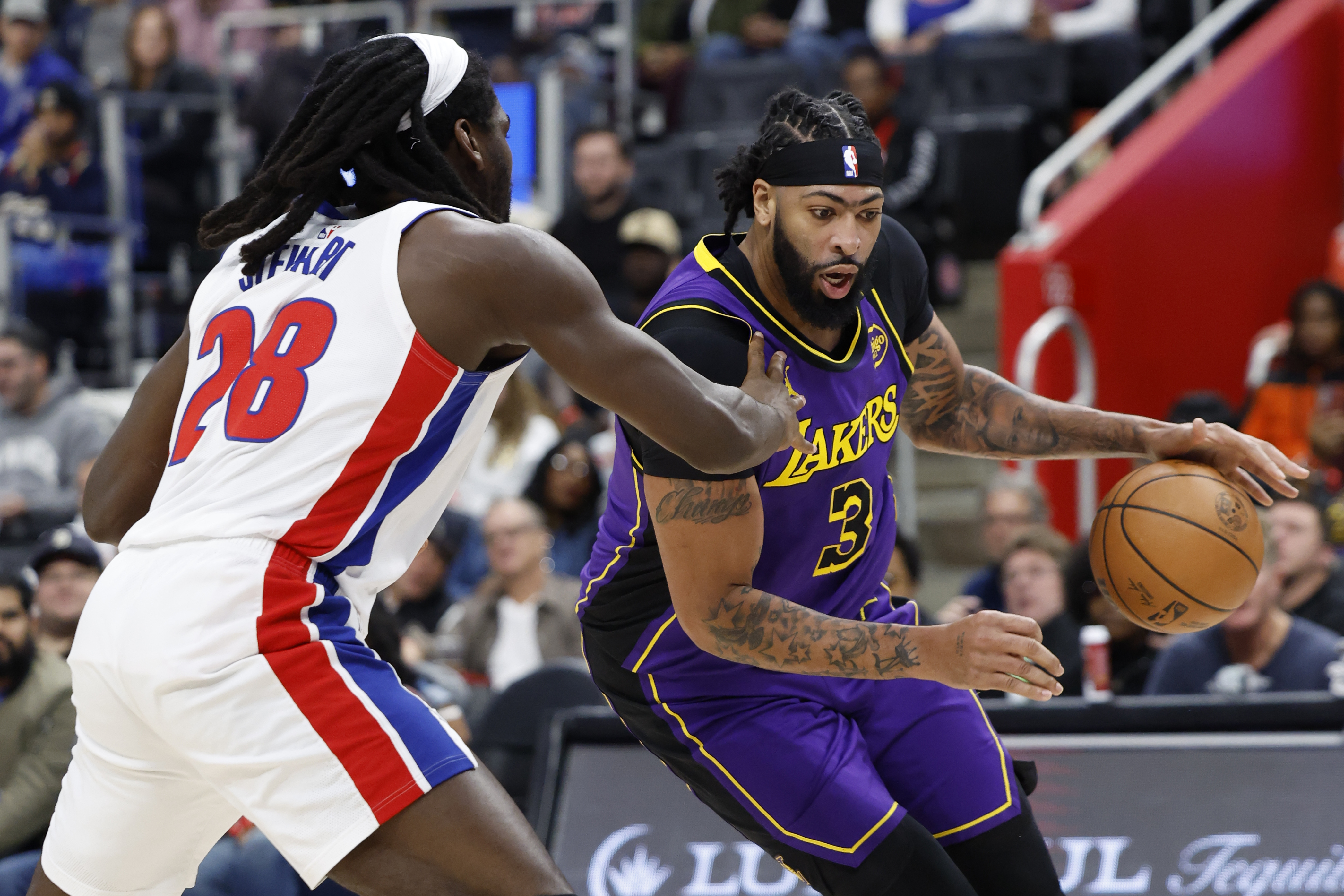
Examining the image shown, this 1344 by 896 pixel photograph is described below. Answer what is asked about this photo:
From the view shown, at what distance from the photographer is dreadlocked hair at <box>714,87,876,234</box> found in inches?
133

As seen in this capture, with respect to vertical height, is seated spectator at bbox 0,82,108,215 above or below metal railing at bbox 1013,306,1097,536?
above

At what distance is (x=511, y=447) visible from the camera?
8.53 meters

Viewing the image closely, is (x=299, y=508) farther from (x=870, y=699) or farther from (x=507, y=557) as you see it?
(x=507, y=557)

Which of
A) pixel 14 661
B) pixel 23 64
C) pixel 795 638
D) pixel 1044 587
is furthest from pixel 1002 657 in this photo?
pixel 23 64

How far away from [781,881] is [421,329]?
2.69m

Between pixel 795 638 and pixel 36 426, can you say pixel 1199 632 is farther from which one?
pixel 36 426

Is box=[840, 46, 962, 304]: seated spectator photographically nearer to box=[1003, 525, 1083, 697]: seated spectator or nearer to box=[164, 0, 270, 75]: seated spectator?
box=[1003, 525, 1083, 697]: seated spectator

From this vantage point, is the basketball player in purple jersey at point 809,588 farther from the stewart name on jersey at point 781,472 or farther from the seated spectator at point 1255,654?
the seated spectator at point 1255,654

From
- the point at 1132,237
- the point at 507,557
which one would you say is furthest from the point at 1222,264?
the point at 507,557

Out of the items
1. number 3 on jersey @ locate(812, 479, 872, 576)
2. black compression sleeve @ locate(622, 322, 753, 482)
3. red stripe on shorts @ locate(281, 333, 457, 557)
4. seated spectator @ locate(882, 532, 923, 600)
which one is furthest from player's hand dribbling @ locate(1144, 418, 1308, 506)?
seated spectator @ locate(882, 532, 923, 600)

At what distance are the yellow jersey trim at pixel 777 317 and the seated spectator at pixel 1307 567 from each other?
3.10 m

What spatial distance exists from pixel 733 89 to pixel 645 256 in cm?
297

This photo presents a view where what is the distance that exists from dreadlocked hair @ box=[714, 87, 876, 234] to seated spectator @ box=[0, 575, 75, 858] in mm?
3003

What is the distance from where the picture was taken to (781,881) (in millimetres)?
4832
